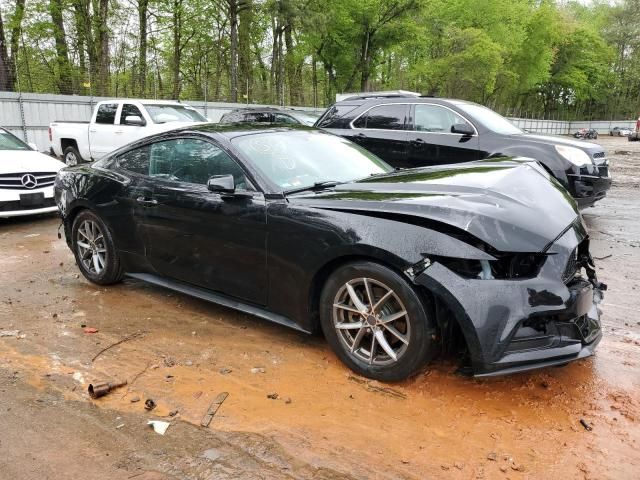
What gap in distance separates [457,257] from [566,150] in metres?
5.18

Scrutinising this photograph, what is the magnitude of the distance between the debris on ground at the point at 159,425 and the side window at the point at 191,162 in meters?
1.67

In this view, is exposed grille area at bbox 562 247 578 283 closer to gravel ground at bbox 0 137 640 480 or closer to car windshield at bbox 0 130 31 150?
gravel ground at bbox 0 137 640 480

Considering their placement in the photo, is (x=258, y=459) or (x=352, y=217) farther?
(x=352, y=217)

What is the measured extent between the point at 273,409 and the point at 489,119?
6273 millimetres

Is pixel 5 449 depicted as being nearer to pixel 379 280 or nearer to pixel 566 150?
pixel 379 280

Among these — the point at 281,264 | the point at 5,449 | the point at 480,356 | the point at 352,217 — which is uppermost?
the point at 352,217

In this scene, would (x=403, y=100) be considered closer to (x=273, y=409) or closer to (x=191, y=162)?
(x=191, y=162)

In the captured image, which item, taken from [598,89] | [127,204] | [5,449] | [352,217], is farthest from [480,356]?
[598,89]

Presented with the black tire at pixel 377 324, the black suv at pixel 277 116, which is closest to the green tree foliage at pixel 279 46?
the black suv at pixel 277 116

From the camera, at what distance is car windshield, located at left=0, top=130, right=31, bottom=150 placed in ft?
28.2

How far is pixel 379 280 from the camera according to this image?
302cm

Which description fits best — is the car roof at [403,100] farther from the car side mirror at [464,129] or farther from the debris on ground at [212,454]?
the debris on ground at [212,454]

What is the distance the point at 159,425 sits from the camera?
2.79m

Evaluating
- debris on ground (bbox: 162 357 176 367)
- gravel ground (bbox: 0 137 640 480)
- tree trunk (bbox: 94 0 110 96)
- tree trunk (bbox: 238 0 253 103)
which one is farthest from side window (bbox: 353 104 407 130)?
tree trunk (bbox: 238 0 253 103)
